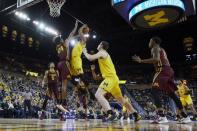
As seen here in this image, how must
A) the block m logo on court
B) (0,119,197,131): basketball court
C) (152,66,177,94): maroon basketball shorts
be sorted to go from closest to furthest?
(0,119,197,131): basketball court, (152,66,177,94): maroon basketball shorts, the block m logo on court

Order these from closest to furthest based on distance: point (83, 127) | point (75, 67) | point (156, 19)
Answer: point (83, 127), point (75, 67), point (156, 19)

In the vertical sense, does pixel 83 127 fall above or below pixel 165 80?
below

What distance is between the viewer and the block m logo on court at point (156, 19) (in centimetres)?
1371

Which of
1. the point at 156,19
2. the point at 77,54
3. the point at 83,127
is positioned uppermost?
the point at 156,19

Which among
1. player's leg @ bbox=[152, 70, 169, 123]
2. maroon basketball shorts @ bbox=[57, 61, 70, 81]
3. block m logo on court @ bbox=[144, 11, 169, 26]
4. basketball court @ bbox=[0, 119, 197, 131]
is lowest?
basketball court @ bbox=[0, 119, 197, 131]

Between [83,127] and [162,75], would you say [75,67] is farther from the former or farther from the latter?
[83,127]

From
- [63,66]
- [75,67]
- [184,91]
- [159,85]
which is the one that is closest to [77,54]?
[75,67]

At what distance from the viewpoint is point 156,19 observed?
14562 mm

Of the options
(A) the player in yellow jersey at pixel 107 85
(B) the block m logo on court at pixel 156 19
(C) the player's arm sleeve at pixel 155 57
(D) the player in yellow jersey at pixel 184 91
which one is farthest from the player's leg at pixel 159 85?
(B) the block m logo on court at pixel 156 19

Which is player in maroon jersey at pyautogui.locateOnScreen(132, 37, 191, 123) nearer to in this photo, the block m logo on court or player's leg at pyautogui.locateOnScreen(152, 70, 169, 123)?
player's leg at pyautogui.locateOnScreen(152, 70, 169, 123)

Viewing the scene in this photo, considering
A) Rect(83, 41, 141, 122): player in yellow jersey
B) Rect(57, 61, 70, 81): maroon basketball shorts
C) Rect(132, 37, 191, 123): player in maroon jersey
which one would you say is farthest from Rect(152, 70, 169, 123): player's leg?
Rect(57, 61, 70, 81): maroon basketball shorts

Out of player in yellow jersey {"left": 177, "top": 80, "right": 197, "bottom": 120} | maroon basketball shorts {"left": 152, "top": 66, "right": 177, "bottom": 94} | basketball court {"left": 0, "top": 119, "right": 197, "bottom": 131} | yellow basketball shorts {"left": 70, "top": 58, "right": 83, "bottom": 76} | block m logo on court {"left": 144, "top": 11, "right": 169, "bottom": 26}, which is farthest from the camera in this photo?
block m logo on court {"left": 144, "top": 11, "right": 169, "bottom": 26}

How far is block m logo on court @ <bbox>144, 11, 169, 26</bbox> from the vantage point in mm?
13705

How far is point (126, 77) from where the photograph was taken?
3366 cm
